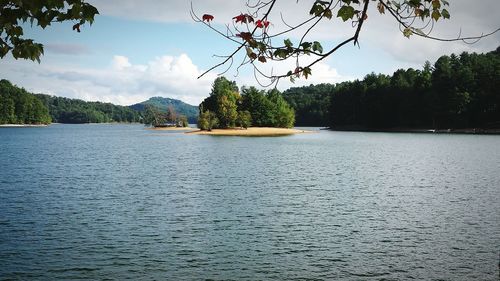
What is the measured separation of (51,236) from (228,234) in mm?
8496

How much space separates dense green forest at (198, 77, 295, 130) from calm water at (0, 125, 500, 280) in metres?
111

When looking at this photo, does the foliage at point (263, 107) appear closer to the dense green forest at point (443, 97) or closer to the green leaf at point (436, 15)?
the dense green forest at point (443, 97)

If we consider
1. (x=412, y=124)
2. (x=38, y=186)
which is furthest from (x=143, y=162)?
(x=412, y=124)

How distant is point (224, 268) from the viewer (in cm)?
1678

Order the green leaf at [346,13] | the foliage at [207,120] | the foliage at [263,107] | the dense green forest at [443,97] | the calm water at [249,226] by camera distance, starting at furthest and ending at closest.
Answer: the foliage at [263,107], the foliage at [207,120], the dense green forest at [443,97], the calm water at [249,226], the green leaf at [346,13]

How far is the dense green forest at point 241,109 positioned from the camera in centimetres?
15412

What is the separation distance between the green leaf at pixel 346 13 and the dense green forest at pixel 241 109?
14586 cm

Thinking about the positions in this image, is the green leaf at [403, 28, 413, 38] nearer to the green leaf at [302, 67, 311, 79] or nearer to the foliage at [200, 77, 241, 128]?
the green leaf at [302, 67, 311, 79]

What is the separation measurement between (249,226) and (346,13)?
1831 cm

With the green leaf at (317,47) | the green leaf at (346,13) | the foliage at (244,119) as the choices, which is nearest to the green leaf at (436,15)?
the green leaf at (346,13)

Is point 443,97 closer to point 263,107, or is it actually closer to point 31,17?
point 263,107

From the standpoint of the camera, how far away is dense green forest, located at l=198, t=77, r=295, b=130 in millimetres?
154125

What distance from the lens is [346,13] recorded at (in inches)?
227

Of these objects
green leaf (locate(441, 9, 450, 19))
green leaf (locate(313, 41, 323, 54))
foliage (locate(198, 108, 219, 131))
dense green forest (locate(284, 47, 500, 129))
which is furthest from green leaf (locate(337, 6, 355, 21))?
dense green forest (locate(284, 47, 500, 129))
